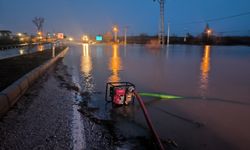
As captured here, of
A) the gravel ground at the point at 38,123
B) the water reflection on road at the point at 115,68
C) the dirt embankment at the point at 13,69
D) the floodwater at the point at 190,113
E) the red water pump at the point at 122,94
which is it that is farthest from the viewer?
the water reflection on road at the point at 115,68

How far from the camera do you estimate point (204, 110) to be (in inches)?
291

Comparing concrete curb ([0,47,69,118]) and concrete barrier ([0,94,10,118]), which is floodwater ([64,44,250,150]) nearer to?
concrete curb ([0,47,69,118])

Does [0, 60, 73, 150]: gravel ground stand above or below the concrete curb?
below

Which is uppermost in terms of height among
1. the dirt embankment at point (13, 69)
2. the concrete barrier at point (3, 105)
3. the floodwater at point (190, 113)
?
the dirt embankment at point (13, 69)

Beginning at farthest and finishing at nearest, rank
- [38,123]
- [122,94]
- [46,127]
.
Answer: [122,94]
[38,123]
[46,127]

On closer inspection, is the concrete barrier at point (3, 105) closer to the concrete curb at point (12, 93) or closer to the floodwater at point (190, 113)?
the concrete curb at point (12, 93)

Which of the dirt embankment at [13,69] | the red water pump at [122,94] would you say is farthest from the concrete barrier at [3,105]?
the red water pump at [122,94]

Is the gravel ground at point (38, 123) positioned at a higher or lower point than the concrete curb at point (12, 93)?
lower

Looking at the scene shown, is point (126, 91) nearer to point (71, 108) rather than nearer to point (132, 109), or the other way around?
point (132, 109)

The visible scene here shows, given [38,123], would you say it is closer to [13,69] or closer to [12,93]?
[12,93]

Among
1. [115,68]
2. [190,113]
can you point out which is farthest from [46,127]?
[115,68]

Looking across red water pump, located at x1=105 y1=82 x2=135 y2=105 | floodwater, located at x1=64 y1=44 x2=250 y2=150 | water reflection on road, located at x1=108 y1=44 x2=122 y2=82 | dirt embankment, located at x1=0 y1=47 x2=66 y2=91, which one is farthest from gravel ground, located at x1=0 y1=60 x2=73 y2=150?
water reflection on road, located at x1=108 y1=44 x2=122 y2=82

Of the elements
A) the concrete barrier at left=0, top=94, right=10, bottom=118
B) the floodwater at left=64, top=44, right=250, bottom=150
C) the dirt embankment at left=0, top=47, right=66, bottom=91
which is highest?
the dirt embankment at left=0, top=47, right=66, bottom=91

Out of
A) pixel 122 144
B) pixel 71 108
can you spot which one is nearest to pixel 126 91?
pixel 71 108
